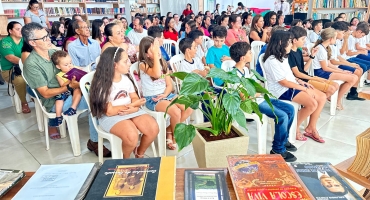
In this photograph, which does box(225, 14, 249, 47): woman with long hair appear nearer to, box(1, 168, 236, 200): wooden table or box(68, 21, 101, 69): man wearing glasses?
box(68, 21, 101, 69): man wearing glasses

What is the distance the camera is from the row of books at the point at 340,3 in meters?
6.26

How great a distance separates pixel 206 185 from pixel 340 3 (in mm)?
7173

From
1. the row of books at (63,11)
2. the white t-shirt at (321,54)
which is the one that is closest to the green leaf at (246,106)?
the white t-shirt at (321,54)

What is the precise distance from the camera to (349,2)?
20.9 ft

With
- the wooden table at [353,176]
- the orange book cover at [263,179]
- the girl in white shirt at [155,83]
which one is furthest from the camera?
the girl in white shirt at [155,83]

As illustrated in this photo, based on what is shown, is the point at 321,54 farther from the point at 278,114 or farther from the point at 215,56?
the point at 278,114

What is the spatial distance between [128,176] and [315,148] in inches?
78.7

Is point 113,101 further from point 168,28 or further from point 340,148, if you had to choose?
point 168,28

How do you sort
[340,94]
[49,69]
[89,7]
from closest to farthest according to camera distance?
[49,69], [340,94], [89,7]

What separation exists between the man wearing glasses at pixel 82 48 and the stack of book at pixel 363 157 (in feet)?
8.83

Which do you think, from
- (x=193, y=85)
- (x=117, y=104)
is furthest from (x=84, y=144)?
(x=193, y=85)

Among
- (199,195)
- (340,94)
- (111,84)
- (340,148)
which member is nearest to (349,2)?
(340,94)

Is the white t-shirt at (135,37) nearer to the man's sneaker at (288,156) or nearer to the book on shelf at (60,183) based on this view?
the man's sneaker at (288,156)

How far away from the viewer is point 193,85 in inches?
47.9
